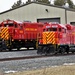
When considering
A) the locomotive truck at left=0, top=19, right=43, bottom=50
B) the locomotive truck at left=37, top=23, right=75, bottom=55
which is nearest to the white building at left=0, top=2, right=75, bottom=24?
the locomotive truck at left=0, top=19, right=43, bottom=50

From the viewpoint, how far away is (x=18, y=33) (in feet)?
116

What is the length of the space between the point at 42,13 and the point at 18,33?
80.1 ft

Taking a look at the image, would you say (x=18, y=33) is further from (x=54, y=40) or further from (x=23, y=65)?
(x=23, y=65)

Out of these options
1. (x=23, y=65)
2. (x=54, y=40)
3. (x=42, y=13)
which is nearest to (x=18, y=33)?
(x=54, y=40)

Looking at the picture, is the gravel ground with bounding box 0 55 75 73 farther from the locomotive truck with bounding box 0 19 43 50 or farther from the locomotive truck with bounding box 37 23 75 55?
the locomotive truck with bounding box 0 19 43 50

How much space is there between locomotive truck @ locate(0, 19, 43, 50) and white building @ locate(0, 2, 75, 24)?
18.7 metres

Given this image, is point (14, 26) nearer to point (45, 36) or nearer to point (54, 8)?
point (45, 36)

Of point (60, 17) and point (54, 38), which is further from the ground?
point (60, 17)

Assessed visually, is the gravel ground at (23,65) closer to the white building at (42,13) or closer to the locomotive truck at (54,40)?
the locomotive truck at (54,40)

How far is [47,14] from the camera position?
5884 cm

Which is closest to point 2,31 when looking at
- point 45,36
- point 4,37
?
point 4,37

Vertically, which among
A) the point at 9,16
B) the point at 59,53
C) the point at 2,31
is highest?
the point at 9,16

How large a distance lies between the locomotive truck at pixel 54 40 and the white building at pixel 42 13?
2876cm

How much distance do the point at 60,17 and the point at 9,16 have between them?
36.0ft
